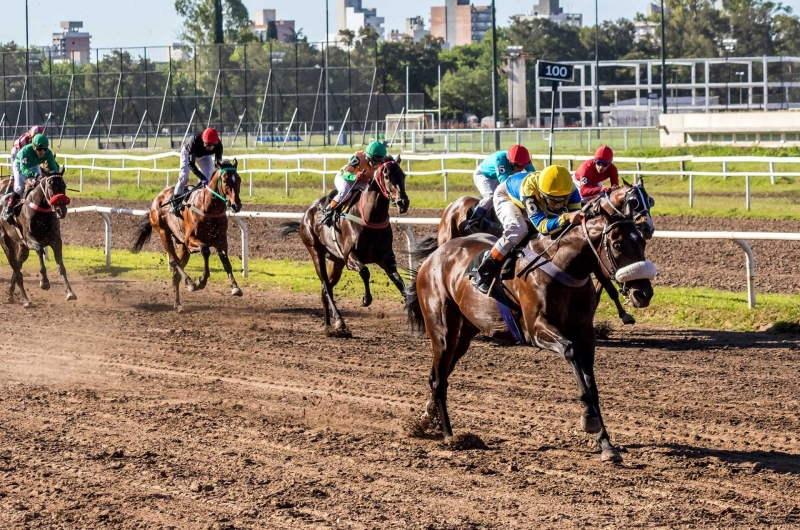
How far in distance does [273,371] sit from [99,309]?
495cm

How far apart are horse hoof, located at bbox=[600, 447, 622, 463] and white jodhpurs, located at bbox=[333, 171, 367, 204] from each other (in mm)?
6213

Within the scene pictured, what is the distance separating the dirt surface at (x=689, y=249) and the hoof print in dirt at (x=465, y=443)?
704 centimetres

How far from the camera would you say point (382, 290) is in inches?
584

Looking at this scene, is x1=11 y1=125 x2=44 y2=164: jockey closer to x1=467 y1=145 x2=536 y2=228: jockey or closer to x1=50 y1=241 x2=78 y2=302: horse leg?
x1=50 y1=241 x2=78 y2=302: horse leg

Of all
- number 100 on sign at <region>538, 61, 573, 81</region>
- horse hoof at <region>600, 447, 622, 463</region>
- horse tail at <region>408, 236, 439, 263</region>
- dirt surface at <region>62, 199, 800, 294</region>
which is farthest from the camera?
number 100 on sign at <region>538, 61, 573, 81</region>

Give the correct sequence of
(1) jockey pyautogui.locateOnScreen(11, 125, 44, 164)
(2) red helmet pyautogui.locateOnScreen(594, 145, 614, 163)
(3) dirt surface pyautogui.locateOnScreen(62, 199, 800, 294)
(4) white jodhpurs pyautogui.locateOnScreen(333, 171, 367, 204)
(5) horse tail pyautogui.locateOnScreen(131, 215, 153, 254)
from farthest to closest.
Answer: (5) horse tail pyautogui.locateOnScreen(131, 215, 153, 254), (1) jockey pyautogui.locateOnScreen(11, 125, 44, 164), (3) dirt surface pyautogui.locateOnScreen(62, 199, 800, 294), (4) white jodhpurs pyautogui.locateOnScreen(333, 171, 367, 204), (2) red helmet pyautogui.locateOnScreen(594, 145, 614, 163)

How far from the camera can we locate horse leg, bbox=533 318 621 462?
6.66m

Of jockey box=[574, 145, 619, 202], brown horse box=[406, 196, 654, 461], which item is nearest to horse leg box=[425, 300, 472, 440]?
→ brown horse box=[406, 196, 654, 461]

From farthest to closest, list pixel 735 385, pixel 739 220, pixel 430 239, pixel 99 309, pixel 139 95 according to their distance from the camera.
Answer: pixel 139 95 < pixel 739 220 < pixel 99 309 < pixel 430 239 < pixel 735 385

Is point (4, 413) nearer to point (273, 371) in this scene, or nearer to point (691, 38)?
point (273, 371)

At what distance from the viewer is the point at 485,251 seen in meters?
7.38

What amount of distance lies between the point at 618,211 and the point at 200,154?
8.61m

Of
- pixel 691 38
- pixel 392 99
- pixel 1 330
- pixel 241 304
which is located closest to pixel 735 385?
pixel 241 304

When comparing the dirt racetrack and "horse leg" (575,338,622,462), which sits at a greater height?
"horse leg" (575,338,622,462)
